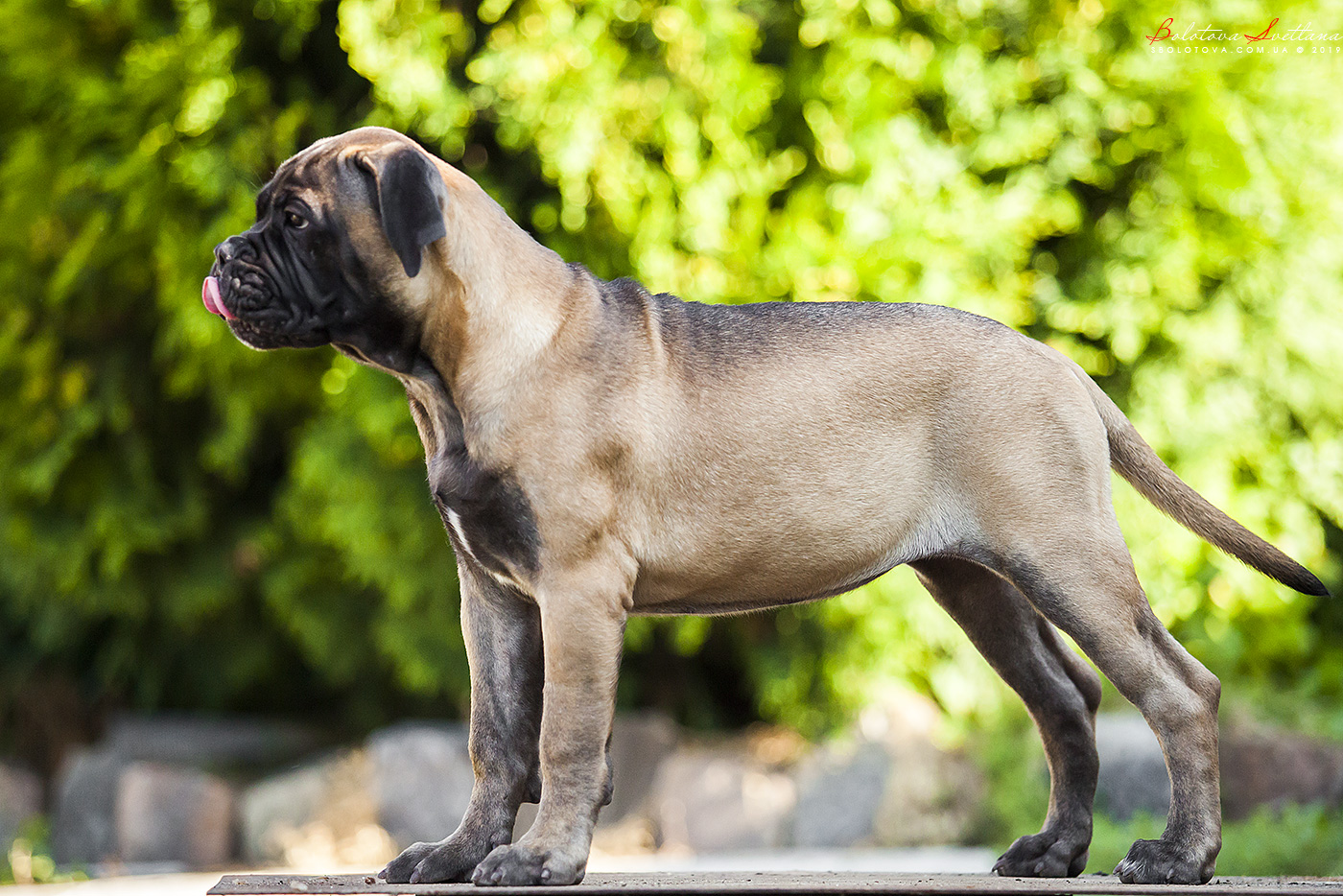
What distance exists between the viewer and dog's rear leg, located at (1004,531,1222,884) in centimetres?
337

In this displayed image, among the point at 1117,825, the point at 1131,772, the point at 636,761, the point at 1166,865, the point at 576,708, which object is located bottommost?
Answer: the point at 636,761

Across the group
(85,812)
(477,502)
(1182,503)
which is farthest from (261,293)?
(85,812)

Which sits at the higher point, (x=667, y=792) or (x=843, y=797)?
(x=843, y=797)

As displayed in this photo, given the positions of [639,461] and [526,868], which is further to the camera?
[639,461]

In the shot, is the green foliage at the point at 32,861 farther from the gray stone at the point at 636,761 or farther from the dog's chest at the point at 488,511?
the dog's chest at the point at 488,511

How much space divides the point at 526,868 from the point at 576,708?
398 mm

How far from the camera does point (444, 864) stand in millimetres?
3344

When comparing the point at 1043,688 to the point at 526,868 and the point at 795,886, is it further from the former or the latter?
the point at 526,868

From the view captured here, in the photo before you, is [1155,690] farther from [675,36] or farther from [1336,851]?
[675,36]

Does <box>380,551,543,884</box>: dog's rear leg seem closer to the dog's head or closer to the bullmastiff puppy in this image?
the bullmastiff puppy

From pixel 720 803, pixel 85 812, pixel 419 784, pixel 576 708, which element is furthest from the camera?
pixel 85 812

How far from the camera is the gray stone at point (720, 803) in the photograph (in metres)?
7.96

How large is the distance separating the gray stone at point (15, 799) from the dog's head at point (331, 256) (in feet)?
28.1

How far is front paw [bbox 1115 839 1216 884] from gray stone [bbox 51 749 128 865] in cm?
845
